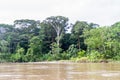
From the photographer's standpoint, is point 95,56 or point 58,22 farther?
point 58,22

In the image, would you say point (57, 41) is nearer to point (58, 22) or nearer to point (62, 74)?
point (58, 22)

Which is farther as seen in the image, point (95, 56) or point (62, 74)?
point (95, 56)

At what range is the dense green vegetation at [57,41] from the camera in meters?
53.5

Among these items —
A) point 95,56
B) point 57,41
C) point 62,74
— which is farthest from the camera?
point 57,41

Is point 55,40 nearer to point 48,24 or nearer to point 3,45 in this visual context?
point 48,24

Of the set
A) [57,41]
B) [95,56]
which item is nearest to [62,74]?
[95,56]

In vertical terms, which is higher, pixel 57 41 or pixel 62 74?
pixel 57 41

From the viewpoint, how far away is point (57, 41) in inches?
2532

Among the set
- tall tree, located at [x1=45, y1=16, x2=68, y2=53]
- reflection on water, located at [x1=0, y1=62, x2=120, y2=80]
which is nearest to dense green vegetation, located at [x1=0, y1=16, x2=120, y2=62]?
tall tree, located at [x1=45, y1=16, x2=68, y2=53]

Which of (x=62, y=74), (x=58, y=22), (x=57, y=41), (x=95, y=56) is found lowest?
(x=62, y=74)

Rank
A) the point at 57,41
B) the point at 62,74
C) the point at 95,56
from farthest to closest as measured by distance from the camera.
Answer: the point at 57,41 < the point at 95,56 < the point at 62,74

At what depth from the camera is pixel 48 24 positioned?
216 ft

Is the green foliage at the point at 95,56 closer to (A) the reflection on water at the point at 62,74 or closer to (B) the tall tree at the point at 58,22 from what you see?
(B) the tall tree at the point at 58,22

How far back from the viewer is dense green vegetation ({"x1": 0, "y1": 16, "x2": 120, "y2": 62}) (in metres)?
53.5
